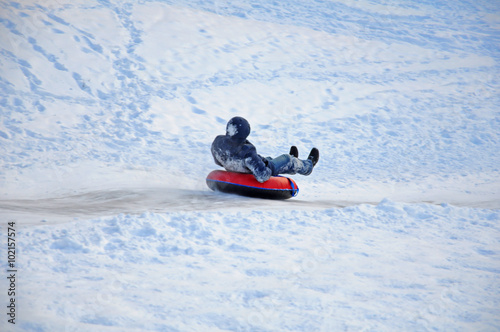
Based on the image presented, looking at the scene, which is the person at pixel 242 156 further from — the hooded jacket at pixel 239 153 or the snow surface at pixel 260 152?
the snow surface at pixel 260 152

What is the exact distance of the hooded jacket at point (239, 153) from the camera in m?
5.92

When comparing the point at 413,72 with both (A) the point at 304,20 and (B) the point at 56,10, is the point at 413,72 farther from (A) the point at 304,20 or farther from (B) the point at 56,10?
(B) the point at 56,10

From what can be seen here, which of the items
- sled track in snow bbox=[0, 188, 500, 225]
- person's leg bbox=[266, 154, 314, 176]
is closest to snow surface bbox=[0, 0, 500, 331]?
sled track in snow bbox=[0, 188, 500, 225]

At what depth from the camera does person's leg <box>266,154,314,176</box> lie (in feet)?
20.8

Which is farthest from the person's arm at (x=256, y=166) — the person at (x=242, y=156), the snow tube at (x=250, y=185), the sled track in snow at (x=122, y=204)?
the sled track in snow at (x=122, y=204)

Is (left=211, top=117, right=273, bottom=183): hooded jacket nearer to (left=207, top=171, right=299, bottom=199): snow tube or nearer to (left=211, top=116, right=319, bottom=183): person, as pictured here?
(left=211, top=116, right=319, bottom=183): person

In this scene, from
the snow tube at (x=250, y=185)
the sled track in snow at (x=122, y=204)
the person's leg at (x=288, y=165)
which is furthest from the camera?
the person's leg at (x=288, y=165)

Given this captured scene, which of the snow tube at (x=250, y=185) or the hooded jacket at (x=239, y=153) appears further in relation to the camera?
the snow tube at (x=250, y=185)

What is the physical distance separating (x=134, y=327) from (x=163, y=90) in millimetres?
9392

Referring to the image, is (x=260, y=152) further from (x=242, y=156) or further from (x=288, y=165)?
(x=242, y=156)

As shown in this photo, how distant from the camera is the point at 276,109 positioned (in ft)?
38.6

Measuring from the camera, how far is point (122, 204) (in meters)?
5.51

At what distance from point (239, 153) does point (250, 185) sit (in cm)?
45

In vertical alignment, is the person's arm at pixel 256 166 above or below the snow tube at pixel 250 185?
above
